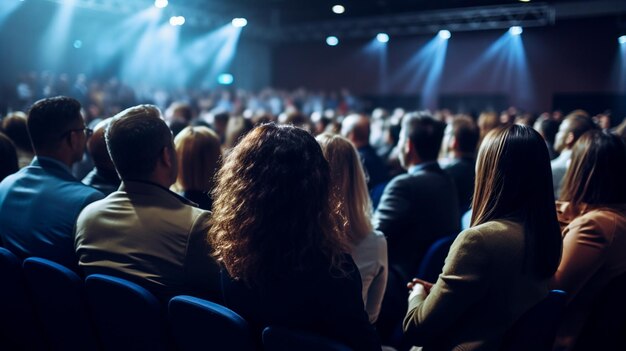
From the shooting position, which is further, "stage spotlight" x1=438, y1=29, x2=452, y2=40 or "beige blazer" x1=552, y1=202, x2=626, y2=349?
"stage spotlight" x1=438, y1=29, x2=452, y2=40

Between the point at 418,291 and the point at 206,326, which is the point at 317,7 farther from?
the point at 206,326

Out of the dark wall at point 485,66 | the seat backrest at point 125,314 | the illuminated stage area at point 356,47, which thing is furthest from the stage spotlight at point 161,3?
the seat backrest at point 125,314

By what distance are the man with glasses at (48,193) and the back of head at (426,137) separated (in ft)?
6.12

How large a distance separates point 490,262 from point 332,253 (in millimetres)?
490

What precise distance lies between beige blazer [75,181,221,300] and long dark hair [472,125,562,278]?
960mm

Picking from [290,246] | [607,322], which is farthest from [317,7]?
[290,246]

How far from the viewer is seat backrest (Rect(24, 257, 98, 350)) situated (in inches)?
70.7

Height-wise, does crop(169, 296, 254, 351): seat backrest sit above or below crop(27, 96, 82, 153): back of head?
below

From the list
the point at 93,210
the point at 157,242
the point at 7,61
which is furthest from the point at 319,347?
the point at 7,61

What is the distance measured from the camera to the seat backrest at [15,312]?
6.57 feet

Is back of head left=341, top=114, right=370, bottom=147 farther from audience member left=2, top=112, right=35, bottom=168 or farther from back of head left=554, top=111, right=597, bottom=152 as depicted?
audience member left=2, top=112, right=35, bottom=168


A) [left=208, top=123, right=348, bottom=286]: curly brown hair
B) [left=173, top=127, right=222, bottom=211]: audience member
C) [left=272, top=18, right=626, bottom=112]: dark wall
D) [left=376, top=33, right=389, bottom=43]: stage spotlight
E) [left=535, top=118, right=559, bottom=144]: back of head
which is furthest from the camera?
[left=376, top=33, right=389, bottom=43]: stage spotlight

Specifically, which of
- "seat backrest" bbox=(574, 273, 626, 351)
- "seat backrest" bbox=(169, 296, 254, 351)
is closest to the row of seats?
"seat backrest" bbox=(169, 296, 254, 351)

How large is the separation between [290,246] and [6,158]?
7.09ft
